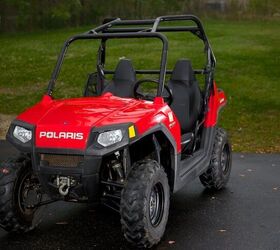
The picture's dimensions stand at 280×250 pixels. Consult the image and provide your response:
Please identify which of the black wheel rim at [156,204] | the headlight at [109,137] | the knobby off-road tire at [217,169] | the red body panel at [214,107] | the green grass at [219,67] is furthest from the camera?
the green grass at [219,67]

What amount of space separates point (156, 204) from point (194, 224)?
26.4 inches

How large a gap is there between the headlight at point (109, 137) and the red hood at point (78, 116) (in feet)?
0.31

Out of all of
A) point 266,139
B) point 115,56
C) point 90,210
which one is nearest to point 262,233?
point 90,210

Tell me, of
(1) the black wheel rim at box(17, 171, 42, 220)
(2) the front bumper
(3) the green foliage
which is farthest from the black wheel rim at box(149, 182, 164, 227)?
(3) the green foliage

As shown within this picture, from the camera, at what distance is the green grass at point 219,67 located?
1264 centimetres

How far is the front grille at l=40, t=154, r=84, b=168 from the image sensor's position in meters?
4.82

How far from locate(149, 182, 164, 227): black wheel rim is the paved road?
8.6 inches

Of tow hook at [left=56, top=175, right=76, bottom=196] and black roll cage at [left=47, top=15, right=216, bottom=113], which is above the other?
black roll cage at [left=47, top=15, right=216, bottom=113]

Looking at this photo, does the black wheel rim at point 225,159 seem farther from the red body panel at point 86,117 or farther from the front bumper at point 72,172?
the front bumper at point 72,172

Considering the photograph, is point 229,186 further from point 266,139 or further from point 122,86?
point 266,139

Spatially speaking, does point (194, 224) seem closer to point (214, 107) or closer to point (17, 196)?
point (214, 107)

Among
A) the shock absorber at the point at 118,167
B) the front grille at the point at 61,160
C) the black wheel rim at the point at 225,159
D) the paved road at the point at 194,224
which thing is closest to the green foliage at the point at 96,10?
the black wheel rim at the point at 225,159

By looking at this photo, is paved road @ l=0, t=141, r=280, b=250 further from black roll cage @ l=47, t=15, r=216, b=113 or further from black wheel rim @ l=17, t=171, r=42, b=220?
black roll cage @ l=47, t=15, r=216, b=113

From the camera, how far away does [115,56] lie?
22562 millimetres
